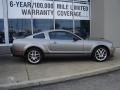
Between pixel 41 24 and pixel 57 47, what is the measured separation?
5.39 m

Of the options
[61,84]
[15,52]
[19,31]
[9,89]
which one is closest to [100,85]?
Result: [61,84]

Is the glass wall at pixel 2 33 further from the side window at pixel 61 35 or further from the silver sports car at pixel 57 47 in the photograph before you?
the side window at pixel 61 35

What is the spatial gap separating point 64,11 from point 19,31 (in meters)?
3.02

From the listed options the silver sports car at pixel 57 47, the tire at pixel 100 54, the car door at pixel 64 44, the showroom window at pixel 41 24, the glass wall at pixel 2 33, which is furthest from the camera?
the showroom window at pixel 41 24

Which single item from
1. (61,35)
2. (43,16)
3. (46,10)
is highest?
(46,10)

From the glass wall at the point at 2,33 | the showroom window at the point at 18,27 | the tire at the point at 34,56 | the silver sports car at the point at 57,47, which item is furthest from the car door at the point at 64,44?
the glass wall at the point at 2,33

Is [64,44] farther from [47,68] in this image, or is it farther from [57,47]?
[47,68]

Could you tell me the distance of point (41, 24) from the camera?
17.0 meters

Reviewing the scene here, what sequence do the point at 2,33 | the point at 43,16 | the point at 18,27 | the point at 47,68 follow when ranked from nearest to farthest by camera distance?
the point at 47,68 < the point at 2,33 < the point at 18,27 < the point at 43,16

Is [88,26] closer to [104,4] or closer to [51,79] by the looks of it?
[104,4]

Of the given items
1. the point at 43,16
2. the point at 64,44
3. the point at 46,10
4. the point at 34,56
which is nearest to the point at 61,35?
the point at 64,44

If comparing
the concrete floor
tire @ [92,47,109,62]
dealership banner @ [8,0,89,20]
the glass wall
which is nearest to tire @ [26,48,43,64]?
the concrete floor

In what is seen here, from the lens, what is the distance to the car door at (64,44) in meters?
11.9

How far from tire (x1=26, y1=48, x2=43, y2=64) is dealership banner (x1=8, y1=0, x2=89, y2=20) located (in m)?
5.16
